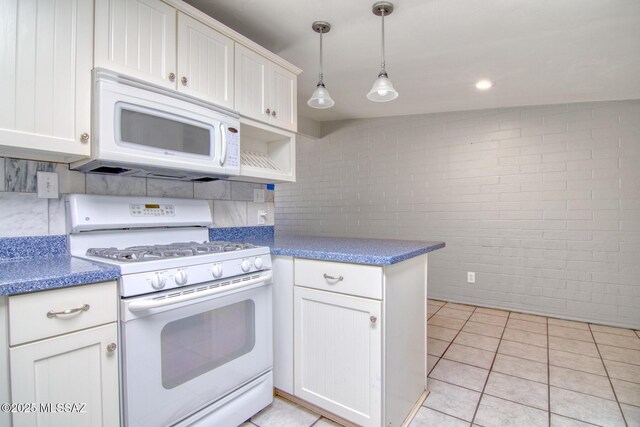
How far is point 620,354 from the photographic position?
2.46 meters

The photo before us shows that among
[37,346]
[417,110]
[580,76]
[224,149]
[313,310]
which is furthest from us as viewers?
[417,110]

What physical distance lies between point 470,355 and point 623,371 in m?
Answer: 0.95

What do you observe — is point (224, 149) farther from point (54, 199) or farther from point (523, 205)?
point (523, 205)

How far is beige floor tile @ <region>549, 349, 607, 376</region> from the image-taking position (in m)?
2.25

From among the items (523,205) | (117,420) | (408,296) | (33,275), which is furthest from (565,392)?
(33,275)

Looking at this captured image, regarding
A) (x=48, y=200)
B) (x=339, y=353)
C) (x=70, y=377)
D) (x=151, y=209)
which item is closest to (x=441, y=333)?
(x=339, y=353)

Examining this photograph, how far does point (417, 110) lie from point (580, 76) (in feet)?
4.99

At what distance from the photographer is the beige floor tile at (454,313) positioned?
336 centimetres

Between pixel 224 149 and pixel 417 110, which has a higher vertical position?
pixel 417 110

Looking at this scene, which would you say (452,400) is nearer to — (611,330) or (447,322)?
(447,322)

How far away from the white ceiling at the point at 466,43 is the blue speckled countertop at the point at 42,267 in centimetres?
153

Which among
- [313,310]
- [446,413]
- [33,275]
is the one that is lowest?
[446,413]

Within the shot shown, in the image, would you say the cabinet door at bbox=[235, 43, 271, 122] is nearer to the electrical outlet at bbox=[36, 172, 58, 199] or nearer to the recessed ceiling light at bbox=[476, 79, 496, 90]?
the electrical outlet at bbox=[36, 172, 58, 199]

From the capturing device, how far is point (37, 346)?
1.03m
